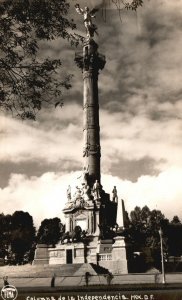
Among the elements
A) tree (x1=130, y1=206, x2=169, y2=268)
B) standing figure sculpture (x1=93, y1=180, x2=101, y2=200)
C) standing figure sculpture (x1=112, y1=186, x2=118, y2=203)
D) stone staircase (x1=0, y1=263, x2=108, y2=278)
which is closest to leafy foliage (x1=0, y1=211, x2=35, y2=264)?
tree (x1=130, y1=206, x2=169, y2=268)

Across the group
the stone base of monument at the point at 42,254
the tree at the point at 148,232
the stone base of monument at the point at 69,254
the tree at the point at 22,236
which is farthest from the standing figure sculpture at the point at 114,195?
the tree at the point at 22,236

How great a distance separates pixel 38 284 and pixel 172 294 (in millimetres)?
11432

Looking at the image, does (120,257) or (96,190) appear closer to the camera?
(120,257)

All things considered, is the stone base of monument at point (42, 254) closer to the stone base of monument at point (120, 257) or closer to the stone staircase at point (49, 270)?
the stone staircase at point (49, 270)

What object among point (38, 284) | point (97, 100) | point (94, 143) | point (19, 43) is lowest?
point (38, 284)

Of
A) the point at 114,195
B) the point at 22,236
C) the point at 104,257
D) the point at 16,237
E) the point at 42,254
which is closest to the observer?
the point at 104,257

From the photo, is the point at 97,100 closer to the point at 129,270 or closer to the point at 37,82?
the point at 129,270

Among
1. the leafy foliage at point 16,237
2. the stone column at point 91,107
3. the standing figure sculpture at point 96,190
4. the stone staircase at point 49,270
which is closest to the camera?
the stone staircase at point 49,270

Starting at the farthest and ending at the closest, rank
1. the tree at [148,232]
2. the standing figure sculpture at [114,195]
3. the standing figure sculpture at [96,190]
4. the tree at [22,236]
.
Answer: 1. the tree at [22,236]
2. the standing figure sculpture at [114,195]
3. the standing figure sculpture at [96,190]
4. the tree at [148,232]

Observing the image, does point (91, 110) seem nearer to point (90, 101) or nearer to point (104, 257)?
point (90, 101)

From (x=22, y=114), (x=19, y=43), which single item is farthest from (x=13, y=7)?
(x=22, y=114)

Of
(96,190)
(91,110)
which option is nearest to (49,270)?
(96,190)

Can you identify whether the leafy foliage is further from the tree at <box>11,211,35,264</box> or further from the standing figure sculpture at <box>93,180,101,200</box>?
the standing figure sculpture at <box>93,180,101,200</box>

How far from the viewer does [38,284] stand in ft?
66.8
